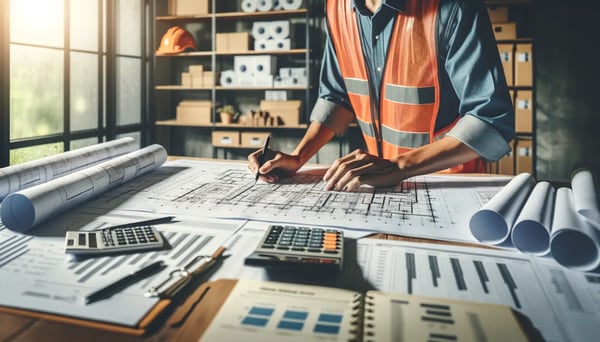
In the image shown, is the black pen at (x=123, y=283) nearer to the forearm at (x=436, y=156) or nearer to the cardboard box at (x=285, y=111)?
the forearm at (x=436, y=156)

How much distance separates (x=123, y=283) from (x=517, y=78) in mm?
4011

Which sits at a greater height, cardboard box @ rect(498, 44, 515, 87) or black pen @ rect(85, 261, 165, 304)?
cardboard box @ rect(498, 44, 515, 87)

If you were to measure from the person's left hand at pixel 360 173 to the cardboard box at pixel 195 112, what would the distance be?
146 inches

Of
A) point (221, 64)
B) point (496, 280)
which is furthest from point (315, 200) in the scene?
point (221, 64)

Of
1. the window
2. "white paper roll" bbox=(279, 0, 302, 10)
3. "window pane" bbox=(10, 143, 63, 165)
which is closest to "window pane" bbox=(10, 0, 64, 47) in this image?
the window

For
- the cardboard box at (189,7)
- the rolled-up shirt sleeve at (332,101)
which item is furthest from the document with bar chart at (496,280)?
the cardboard box at (189,7)

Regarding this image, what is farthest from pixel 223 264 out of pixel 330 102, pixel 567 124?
pixel 567 124

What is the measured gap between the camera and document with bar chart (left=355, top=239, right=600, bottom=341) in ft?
1.69

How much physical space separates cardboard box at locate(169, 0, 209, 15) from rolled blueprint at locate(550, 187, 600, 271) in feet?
14.2

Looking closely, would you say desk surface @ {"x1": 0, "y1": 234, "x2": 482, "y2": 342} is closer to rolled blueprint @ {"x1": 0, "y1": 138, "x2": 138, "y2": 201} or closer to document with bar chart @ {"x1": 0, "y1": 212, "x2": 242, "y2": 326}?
document with bar chart @ {"x1": 0, "y1": 212, "x2": 242, "y2": 326}

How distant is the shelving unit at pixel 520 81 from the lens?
3.97 m

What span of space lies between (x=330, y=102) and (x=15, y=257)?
1.10 metres

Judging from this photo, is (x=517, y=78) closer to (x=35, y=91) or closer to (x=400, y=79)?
(x=400, y=79)

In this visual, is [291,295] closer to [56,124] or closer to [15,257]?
[15,257]
